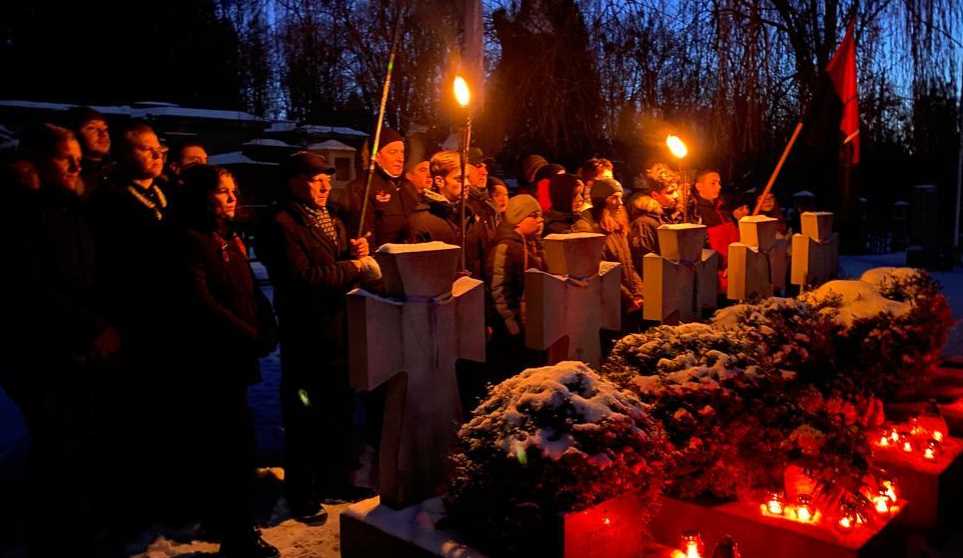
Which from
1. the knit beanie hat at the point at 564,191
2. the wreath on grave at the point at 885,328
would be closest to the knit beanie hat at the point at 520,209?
the knit beanie hat at the point at 564,191

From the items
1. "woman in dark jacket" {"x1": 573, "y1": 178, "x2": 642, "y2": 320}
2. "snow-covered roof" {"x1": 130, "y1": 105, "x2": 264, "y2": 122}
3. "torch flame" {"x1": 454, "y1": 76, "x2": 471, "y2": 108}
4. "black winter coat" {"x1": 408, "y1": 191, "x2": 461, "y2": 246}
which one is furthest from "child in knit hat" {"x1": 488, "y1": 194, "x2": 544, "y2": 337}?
"snow-covered roof" {"x1": 130, "y1": 105, "x2": 264, "y2": 122}

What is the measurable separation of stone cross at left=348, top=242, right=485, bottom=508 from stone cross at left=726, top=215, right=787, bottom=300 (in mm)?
2704

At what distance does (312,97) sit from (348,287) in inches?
418

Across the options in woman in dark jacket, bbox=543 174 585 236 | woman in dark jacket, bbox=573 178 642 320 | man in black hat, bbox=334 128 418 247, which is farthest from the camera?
woman in dark jacket, bbox=543 174 585 236

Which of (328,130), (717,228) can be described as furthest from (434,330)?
(328,130)

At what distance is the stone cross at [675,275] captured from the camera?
483cm

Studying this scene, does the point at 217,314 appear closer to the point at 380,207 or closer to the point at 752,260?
the point at 380,207

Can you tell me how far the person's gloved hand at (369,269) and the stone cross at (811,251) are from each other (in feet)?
10.6

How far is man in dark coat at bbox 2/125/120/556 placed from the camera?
3.69 m

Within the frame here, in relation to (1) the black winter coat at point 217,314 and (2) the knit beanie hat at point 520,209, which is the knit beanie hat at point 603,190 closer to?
(2) the knit beanie hat at point 520,209

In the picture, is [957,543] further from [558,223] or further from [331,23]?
[331,23]

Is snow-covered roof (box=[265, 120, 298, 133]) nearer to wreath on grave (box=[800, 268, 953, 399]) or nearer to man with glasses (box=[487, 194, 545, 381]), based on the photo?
man with glasses (box=[487, 194, 545, 381])

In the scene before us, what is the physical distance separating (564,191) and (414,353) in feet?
9.82

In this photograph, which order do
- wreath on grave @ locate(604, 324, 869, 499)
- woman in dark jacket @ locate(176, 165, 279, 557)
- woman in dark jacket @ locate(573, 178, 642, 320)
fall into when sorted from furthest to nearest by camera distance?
woman in dark jacket @ locate(573, 178, 642, 320) < woman in dark jacket @ locate(176, 165, 279, 557) < wreath on grave @ locate(604, 324, 869, 499)
